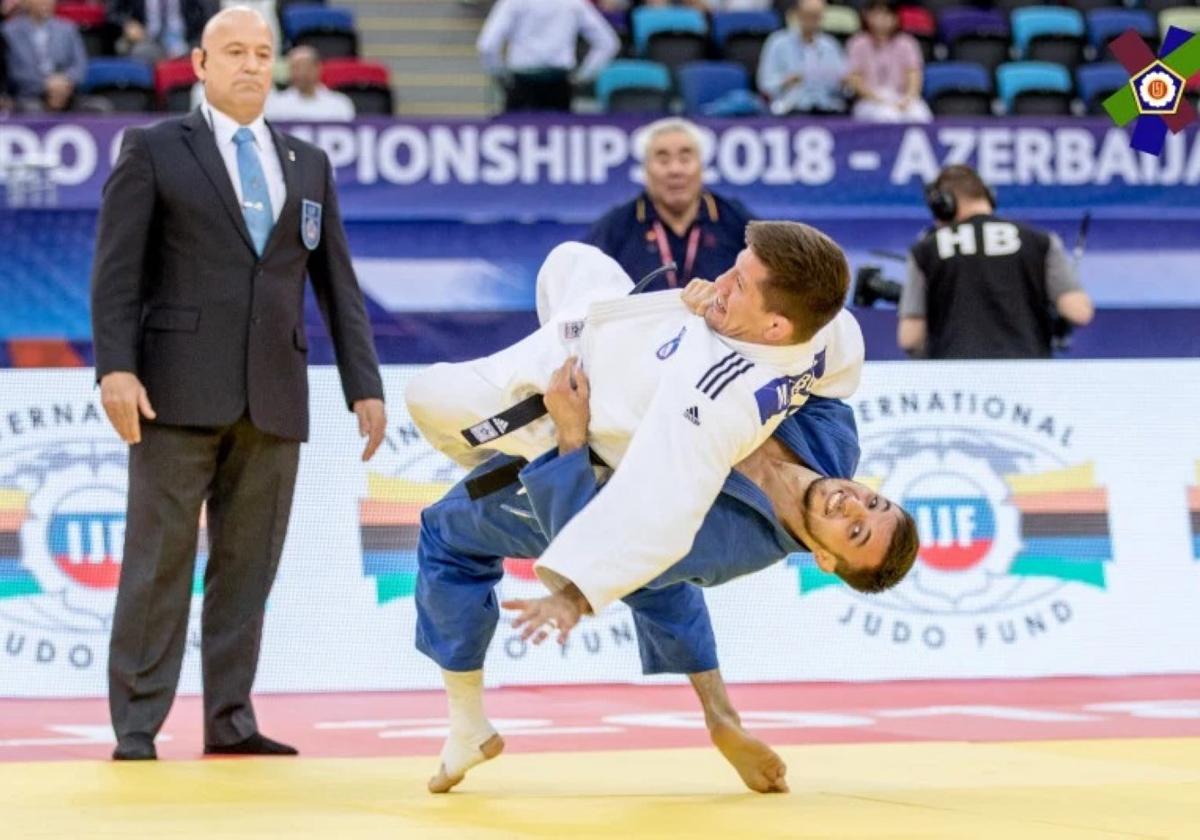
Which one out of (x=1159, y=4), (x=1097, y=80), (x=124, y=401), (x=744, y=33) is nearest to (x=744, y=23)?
(x=744, y=33)

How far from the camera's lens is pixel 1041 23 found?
14414 mm

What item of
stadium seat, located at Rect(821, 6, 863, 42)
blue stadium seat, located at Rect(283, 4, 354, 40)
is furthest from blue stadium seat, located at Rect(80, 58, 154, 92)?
stadium seat, located at Rect(821, 6, 863, 42)

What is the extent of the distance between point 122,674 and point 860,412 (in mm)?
2768

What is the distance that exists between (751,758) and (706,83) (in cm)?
902

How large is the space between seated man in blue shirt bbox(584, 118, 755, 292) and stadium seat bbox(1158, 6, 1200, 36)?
792 cm

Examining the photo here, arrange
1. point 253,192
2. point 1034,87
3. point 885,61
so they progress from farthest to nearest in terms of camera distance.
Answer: point 1034,87 → point 885,61 → point 253,192

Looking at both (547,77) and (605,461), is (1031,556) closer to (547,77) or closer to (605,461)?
(605,461)

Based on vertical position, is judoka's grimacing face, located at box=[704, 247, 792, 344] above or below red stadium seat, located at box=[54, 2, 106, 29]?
below

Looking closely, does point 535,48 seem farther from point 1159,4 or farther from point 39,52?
point 1159,4

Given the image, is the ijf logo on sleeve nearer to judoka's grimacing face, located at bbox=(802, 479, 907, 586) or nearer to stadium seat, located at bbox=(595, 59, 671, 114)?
judoka's grimacing face, located at bbox=(802, 479, 907, 586)

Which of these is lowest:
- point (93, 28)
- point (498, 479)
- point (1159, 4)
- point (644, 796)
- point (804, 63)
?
point (644, 796)

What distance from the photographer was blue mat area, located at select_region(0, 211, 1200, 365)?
992 centimetres

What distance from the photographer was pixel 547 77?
12.0 meters

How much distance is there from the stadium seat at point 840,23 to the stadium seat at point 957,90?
65cm
